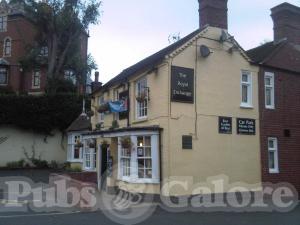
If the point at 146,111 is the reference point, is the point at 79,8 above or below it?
above

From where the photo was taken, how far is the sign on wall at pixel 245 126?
1867 cm

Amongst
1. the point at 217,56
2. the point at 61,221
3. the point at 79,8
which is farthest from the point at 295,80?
the point at 79,8

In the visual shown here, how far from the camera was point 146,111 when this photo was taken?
61.4 ft

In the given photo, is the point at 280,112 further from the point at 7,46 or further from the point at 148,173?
the point at 7,46

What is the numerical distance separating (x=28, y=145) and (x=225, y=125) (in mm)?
23287

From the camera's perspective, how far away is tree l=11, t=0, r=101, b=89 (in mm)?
41812

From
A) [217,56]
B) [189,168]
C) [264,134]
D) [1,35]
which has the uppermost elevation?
[1,35]

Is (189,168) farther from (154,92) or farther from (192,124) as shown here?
(154,92)

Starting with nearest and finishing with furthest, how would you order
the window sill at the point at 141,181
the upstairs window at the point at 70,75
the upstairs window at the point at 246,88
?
the window sill at the point at 141,181 → the upstairs window at the point at 246,88 → the upstairs window at the point at 70,75

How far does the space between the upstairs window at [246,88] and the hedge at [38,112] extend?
21.0 m

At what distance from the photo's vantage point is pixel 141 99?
1809cm

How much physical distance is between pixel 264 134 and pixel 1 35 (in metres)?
39.9

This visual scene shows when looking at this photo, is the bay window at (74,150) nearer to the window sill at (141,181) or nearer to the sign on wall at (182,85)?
the window sill at (141,181)

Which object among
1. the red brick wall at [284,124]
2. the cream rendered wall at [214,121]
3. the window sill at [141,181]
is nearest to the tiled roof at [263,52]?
the red brick wall at [284,124]
